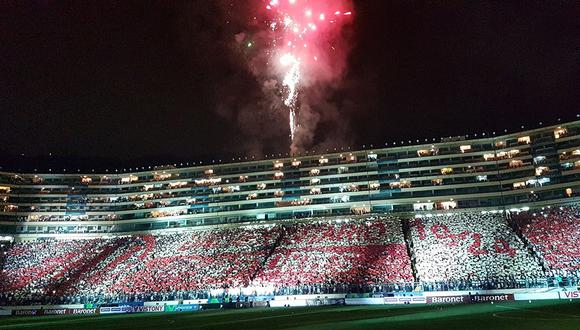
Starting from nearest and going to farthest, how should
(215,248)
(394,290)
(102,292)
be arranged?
(394,290), (102,292), (215,248)

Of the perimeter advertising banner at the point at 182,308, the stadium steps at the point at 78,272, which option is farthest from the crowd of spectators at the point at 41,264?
the perimeter advertising banner at the point at 182,308

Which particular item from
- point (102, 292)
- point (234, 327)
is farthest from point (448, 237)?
point (102, 292)

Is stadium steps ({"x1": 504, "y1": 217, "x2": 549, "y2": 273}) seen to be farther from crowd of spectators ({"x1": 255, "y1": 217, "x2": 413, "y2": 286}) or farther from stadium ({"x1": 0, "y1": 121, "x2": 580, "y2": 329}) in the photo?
crowd of spectators ({"x1": 255, "y1": 217, "x2": 413, "y2": 286})

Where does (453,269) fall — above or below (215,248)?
below

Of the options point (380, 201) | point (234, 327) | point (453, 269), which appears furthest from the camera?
point (380, 201)

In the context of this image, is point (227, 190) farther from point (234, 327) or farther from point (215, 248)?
point (234, 327)

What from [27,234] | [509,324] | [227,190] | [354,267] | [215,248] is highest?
[227,190]

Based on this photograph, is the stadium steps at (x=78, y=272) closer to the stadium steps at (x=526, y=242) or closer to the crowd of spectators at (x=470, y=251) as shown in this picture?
the crowd of spectators at (x=470, y=251)
